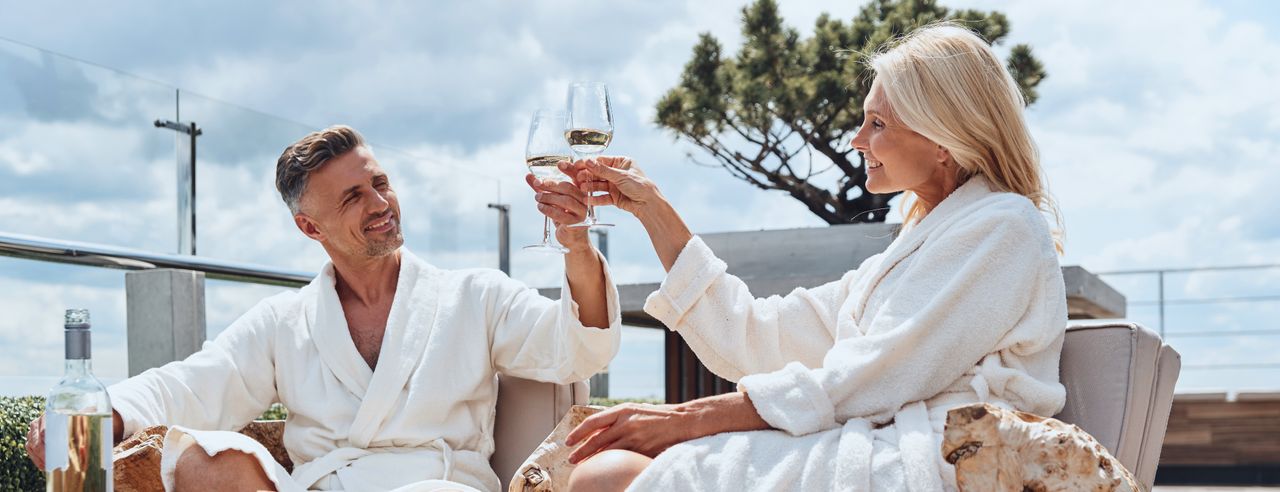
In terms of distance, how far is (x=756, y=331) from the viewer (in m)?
2.23

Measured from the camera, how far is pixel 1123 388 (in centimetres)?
189

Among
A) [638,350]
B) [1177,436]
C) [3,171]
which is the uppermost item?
[3,171]

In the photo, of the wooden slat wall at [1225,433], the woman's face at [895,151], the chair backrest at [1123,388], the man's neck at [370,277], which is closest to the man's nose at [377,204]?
the man's neck at [370,277]

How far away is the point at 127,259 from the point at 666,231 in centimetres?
244

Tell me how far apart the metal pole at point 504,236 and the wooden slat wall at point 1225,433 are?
4.31 meters

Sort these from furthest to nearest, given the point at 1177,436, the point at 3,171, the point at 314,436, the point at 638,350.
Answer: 1. the point at 1177,436
2. the point at 638,350
3. the point at 3,171
4. the point at 314,436

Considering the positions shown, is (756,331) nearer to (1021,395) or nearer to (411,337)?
(1021,395)

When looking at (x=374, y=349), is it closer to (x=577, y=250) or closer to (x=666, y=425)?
(x=577, y=250)

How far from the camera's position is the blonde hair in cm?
196

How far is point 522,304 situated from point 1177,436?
6661 mm

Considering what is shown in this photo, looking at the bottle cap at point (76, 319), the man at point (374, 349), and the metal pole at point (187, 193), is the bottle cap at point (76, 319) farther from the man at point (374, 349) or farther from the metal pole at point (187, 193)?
the metal pole at point (187, 193)

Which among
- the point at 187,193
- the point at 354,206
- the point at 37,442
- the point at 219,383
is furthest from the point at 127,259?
the point at 37,442

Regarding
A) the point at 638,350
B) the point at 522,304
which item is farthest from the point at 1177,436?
the point at 522,304

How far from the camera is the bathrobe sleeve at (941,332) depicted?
180 cm
